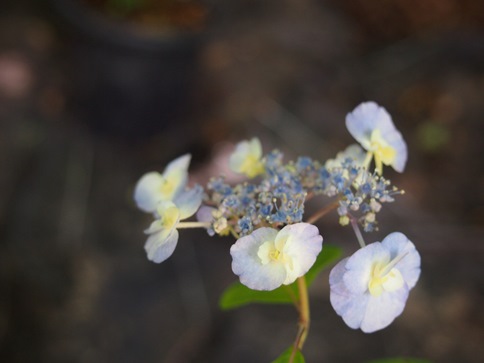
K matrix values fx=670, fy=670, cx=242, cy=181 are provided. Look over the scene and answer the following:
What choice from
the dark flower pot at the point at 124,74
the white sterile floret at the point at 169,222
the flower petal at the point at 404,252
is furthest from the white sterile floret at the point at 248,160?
the dark flower pot at the point at 124,74

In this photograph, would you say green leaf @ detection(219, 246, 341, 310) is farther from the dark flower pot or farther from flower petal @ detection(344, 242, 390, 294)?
the dark flower pot

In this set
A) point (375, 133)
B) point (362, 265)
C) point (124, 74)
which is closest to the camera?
point (362, 265)

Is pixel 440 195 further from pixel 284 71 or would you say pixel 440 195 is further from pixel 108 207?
pixel 108 207

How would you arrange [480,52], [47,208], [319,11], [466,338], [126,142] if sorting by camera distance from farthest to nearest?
[319,11], [480,52], [126,142], [47,208], [466,338]

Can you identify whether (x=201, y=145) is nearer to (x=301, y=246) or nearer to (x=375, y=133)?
(x=375, y=133)

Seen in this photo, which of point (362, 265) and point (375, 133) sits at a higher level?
point (375, 133)

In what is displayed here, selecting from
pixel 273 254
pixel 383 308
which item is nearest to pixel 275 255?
pixel 273 254

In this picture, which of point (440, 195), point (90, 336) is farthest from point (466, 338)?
point (90, 336)
